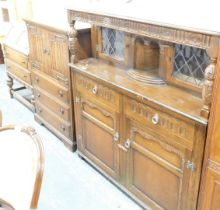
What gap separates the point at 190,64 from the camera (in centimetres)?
175

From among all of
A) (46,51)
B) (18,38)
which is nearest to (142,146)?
(46,51)

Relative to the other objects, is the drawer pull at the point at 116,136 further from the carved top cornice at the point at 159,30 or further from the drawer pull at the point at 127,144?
the carved top cornice at the point at 159,30

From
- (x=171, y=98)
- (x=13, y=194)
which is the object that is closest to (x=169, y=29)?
(x=171, y=98)

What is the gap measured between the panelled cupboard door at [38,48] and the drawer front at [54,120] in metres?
0.41

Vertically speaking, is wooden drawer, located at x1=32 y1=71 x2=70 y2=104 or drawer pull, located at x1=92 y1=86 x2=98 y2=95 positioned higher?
drawer pull, located at x1=92 y1=86 x2=98 y2=95

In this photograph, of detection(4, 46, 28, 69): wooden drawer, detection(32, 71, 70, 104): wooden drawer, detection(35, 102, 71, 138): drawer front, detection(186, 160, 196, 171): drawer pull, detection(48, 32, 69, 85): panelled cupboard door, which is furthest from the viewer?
detection(4, 46, 28, 69): wooden drawer

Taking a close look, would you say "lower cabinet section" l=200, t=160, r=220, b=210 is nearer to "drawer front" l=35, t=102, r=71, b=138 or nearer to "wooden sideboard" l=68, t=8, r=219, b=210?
"wooden sideboard" l=68, t=8, r=219, b=210

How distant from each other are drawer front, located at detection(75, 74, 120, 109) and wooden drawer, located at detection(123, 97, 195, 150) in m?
0.11

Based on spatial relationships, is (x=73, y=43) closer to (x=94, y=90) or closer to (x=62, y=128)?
(x=94, y=90)

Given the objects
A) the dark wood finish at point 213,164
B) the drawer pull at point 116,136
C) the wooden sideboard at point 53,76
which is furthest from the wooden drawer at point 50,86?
the dark wood finish at point 213,164

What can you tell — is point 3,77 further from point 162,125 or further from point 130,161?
point 162,125

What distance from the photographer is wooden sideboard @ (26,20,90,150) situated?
2.47m

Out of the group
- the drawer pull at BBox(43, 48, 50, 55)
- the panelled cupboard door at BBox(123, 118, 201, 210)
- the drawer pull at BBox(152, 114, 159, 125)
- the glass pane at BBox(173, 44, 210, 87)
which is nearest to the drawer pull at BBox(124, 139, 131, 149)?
the panelled cupboard door at BBox(123, 118, 201, 210)

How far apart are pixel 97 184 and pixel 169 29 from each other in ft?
4.52
